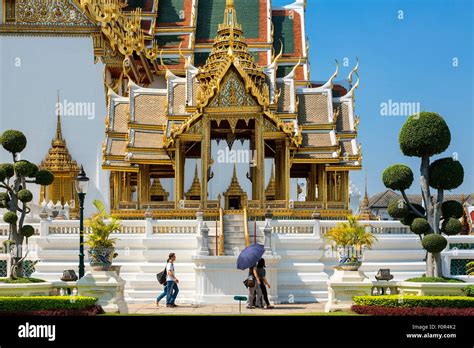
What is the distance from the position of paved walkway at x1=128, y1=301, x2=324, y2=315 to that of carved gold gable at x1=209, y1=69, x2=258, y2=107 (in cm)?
676

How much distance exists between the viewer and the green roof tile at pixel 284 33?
3528 centimetres

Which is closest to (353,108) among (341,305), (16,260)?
(341,305)

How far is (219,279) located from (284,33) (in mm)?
19499

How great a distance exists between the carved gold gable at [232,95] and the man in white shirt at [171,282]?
6938 millimetres

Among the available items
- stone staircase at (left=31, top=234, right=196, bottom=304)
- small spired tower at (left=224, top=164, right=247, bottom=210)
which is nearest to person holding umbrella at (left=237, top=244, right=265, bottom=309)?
stone staircase at (left=31, top=234, right=196, bottom=304)

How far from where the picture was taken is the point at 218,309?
16984 mm

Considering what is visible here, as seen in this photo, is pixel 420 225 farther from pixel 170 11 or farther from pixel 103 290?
pixel 170 11

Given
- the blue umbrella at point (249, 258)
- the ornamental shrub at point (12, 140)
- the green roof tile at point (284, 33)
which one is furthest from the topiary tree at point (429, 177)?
the green roof tile at point (284, 33)

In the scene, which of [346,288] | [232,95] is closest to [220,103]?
[232,95]

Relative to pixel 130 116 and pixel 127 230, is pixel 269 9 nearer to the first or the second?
pixel 130 116

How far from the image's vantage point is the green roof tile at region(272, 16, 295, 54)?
35284 millimetres

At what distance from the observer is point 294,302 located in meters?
19.0

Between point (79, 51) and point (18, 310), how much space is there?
1440 centimetres

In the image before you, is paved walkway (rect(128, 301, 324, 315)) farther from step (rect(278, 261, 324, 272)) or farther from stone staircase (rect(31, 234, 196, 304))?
step (rect(278, 261, 324, 272))
